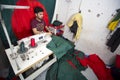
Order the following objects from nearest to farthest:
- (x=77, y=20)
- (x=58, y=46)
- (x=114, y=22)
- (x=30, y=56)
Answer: (x=30, y=56)
(x=58, y=46)
(x=114, y=22)
(x=77, y=20)

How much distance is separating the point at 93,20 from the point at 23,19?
4.14 feet

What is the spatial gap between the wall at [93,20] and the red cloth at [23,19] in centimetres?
62

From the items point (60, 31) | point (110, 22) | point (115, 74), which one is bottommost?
point (115, 74)

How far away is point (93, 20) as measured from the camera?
2072 mm

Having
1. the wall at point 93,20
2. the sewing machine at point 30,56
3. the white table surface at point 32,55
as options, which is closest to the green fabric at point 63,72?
the sewing machine at point 30,56

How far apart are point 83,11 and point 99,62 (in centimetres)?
99

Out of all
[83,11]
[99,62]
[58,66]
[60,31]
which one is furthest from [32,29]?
[99,62]

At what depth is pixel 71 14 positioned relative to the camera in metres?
2.21

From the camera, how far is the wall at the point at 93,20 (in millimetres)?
1923

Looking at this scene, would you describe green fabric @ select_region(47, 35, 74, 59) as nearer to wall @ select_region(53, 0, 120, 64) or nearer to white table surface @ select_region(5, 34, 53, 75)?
white table surface @ select_region(5, 34, 53, 75)

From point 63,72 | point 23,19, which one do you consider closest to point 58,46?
point 63,72

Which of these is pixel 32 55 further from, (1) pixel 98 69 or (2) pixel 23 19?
(1) pixel 98 69

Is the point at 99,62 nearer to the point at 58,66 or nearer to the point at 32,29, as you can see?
the point at 58,66

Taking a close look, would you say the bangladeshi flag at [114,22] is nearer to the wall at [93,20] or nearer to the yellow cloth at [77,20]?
the wall at [93,20]
